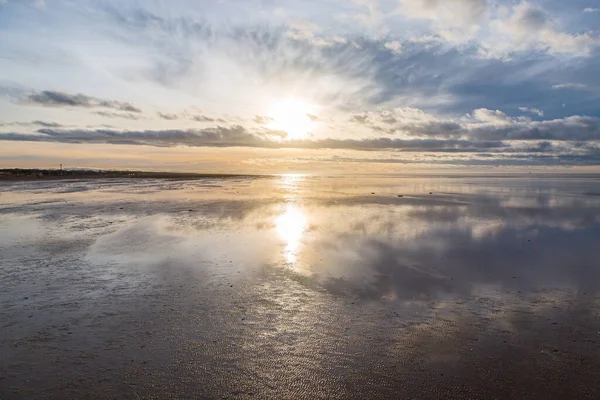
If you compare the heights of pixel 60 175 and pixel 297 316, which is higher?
pixel 60 175

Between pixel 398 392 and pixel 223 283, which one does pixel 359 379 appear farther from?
pixel 223 283

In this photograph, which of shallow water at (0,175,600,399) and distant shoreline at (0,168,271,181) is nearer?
shallow water at (0,175,600,399)

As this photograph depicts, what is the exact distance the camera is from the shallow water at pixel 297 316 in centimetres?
601

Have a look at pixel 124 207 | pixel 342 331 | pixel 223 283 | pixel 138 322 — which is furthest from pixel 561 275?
pixel 124 207

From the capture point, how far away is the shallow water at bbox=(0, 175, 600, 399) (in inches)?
237

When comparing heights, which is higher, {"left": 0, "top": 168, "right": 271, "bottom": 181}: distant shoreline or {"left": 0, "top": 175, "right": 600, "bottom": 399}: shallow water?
{"left": 0, "top": 168, "right": 271, "bottom": 181}: distant shoreline

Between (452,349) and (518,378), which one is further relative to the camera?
(452,349)

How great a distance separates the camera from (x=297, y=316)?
28.1ft

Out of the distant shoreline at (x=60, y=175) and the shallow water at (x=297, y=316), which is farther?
the distant shoreline at (x=60, y=175)

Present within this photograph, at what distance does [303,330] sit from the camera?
782 cm

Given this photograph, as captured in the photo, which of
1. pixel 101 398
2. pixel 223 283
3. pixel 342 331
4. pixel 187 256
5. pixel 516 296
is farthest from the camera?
pixel 187 256

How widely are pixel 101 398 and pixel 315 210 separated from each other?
79.7 ft

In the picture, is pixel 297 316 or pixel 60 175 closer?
pixel 297 316

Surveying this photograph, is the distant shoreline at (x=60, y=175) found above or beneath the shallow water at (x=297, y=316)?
above
